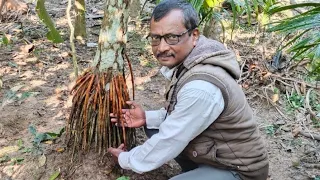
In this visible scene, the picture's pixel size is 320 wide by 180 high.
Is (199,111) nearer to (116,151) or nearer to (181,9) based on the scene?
(181,9)

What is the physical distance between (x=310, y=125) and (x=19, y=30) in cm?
324

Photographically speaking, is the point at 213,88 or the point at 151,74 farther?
the point at 151,74

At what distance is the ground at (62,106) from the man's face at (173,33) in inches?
30.4

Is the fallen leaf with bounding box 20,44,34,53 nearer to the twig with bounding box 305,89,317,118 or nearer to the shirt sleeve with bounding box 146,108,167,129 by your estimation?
the shirt sleeve with bounding box 146,108,167,129

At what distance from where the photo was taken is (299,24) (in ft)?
5.46

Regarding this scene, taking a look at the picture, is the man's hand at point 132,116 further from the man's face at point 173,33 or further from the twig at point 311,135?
the twig at point 311,135

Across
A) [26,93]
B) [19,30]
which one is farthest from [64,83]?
[19,30]

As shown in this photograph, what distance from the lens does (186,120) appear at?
185cm

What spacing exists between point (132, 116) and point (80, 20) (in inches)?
90.5

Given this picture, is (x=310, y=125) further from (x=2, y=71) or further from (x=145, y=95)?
(x=2, y=71)

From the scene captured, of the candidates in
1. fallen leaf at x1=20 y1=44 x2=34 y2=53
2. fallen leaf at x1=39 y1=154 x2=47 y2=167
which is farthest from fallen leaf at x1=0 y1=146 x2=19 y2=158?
fallen leaf at x1=20 y1=44 x2=34 y2=53

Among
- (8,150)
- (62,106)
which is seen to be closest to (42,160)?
(8,150)

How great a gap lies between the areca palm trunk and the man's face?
35cm

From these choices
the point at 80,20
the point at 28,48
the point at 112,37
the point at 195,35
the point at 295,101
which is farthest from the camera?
the point at 80,20
